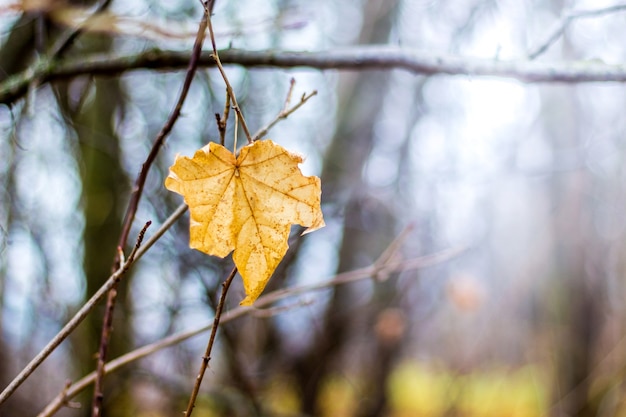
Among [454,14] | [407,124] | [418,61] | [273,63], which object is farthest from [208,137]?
[454,14]

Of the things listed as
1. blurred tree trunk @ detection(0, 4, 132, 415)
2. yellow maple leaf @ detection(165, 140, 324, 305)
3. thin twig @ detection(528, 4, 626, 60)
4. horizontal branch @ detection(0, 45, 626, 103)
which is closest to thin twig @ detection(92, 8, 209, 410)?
yellow maple leaf @ detection(165, 140, 324, 305)

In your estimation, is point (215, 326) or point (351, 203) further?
point (351, 203)

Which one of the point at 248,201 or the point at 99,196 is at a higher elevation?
the point at 99,196

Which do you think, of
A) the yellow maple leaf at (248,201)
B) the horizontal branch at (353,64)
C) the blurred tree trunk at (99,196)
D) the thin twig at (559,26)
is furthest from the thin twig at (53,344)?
the blurred tree trunk at (99,196)

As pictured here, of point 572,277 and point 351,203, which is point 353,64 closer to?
point 351,203

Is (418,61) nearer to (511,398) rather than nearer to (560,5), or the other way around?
(560,5)

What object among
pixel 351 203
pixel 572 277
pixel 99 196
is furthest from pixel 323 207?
pixel 572 277
